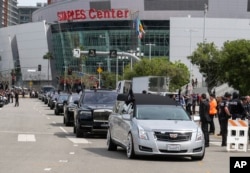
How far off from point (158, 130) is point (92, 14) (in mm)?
116821

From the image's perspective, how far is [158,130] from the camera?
16016 mm

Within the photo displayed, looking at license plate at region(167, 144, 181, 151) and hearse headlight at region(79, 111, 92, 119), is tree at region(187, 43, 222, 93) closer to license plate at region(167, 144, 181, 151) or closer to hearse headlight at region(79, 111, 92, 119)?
hearse headlight at region(79, 111, 92, 119)

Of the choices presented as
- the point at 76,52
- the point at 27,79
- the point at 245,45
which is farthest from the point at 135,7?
the point at 245,45

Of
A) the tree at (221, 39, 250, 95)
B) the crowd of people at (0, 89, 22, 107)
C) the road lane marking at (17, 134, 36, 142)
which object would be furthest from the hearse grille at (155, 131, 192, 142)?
the crowd of people at (0, 89, 22, 107)

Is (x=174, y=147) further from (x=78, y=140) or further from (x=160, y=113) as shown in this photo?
(x=78, y=140)

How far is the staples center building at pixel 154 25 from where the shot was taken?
125688 millimetres

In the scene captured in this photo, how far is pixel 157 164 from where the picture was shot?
15461mm

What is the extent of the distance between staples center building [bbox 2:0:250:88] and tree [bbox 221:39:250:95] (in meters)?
Answer: 69.7

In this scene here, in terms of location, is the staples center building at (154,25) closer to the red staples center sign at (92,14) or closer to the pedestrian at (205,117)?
the red staples center sign at (92,14)

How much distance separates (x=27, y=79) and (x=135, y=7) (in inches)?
1766

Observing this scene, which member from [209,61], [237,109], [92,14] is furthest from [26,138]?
[92,14]

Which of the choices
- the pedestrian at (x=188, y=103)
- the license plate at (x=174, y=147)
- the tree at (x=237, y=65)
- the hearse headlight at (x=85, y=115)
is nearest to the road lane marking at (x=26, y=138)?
the hearse headlight at (x=85, y=115)

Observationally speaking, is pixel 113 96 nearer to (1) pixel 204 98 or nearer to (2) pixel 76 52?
(1) pixel 204 98

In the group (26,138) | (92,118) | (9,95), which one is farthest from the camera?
(9,95)
